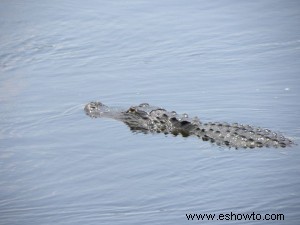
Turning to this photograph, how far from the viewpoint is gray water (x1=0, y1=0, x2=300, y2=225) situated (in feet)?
27.5

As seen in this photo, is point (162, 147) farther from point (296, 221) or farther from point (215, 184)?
point (296, 221)

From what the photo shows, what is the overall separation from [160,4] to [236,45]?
11.9 feet

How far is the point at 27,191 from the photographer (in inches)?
346

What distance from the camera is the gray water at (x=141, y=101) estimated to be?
837cm

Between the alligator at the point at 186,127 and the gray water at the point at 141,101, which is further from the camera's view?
the alligator at the point at 186,127

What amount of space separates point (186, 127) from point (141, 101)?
5.27 ft

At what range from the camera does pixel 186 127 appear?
33.3ft

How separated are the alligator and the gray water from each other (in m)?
0.14

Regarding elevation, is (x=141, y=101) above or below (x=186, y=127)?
above

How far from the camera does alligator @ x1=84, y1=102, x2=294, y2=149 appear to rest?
31.4 feet

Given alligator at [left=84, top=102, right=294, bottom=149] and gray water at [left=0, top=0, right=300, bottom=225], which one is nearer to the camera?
gray water at [left=0, top=0, right=300, bottom=225]

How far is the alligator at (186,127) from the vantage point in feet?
31.4

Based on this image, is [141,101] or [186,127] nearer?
[186,127]

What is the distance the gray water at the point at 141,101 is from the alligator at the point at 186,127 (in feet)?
0.47
